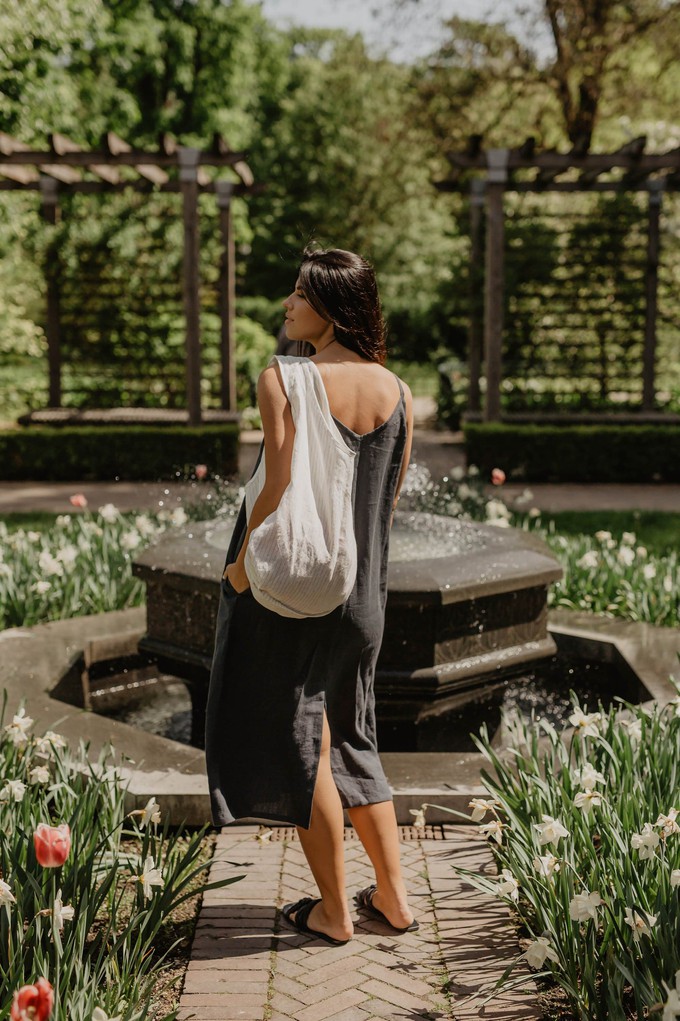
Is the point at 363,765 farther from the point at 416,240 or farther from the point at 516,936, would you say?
the point at 416,240

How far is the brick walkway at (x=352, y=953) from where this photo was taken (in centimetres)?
222

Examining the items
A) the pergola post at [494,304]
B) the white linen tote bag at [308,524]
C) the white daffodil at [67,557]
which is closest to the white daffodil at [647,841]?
the white linen tote bag at [308,524]

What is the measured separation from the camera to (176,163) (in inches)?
449

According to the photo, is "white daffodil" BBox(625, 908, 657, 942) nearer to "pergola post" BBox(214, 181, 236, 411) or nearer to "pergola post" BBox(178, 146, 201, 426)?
"pergola post" BBox(178, 146, 201, 426)

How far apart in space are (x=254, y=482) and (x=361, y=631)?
0.41 m

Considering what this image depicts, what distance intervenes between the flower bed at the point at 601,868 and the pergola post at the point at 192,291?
9646 mm

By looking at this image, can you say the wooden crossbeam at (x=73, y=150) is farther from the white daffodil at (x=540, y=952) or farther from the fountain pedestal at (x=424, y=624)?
the white daffodil at (x=540, y=952)

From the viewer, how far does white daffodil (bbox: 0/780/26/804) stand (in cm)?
235

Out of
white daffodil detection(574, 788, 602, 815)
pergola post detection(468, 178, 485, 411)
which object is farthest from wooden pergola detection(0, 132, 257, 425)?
white daffodil detection(574, 788, 602, 815)

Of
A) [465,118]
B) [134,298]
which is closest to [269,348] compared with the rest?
[134,298]

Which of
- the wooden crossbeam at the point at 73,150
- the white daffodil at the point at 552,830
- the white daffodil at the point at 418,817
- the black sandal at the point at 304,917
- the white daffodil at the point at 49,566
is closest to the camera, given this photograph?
the white daffodil at the point at 552,830

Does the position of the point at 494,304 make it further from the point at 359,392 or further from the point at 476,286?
the point at 359,392

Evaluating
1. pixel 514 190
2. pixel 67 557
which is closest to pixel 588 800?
pixel 67 557

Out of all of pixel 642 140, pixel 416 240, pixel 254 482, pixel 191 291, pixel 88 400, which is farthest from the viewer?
pixel 416 240
